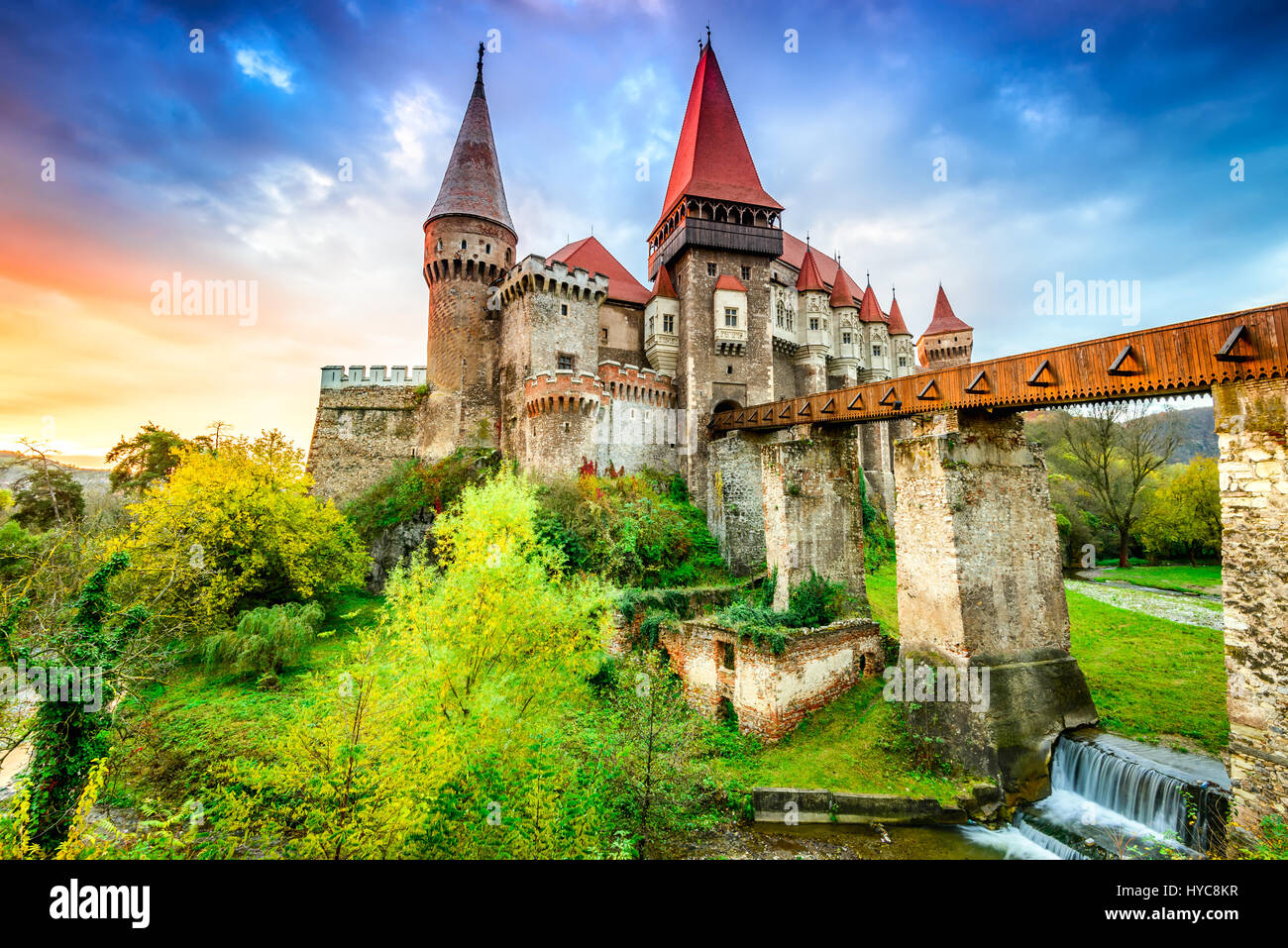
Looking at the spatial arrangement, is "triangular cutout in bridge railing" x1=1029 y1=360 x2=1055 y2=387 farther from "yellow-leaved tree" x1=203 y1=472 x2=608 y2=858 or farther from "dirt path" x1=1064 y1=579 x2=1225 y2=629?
"dirt path" x1=1064 y1=579 x2=1225 y2=629

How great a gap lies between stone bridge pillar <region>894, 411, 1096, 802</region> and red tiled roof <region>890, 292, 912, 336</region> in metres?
25.7

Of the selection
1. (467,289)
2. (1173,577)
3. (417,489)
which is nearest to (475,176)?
(467,289)

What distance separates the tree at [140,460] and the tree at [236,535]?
13265mm

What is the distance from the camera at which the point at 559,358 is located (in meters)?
24.6

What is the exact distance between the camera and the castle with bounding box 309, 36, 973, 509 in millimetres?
24406

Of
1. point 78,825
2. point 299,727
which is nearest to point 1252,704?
point 299,727

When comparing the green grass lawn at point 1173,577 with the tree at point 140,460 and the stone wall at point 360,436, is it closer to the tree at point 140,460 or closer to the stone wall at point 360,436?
the stone wall at point 360,436

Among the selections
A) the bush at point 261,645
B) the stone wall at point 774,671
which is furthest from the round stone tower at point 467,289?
the stone wall at point 774,671

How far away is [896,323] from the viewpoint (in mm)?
35062

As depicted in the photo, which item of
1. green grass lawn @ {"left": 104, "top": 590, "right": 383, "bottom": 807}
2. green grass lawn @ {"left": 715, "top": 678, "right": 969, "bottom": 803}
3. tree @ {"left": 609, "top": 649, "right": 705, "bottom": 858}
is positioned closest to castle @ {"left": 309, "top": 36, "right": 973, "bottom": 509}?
green grass lawn @ {"left": 104, "top": 590, "right": 383, "bottom": 807}

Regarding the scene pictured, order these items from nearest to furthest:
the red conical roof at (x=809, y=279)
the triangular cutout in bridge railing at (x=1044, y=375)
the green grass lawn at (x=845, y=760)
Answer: the triangular cutout in bridge railing at (x=1044, y=375) → the green grass lawn at (x=845, y=760) → the red conical roof at (x=809, y=279)

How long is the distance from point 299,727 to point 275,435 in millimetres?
16817

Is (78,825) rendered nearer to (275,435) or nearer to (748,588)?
(748,588)

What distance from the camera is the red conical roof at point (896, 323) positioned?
114 ft
